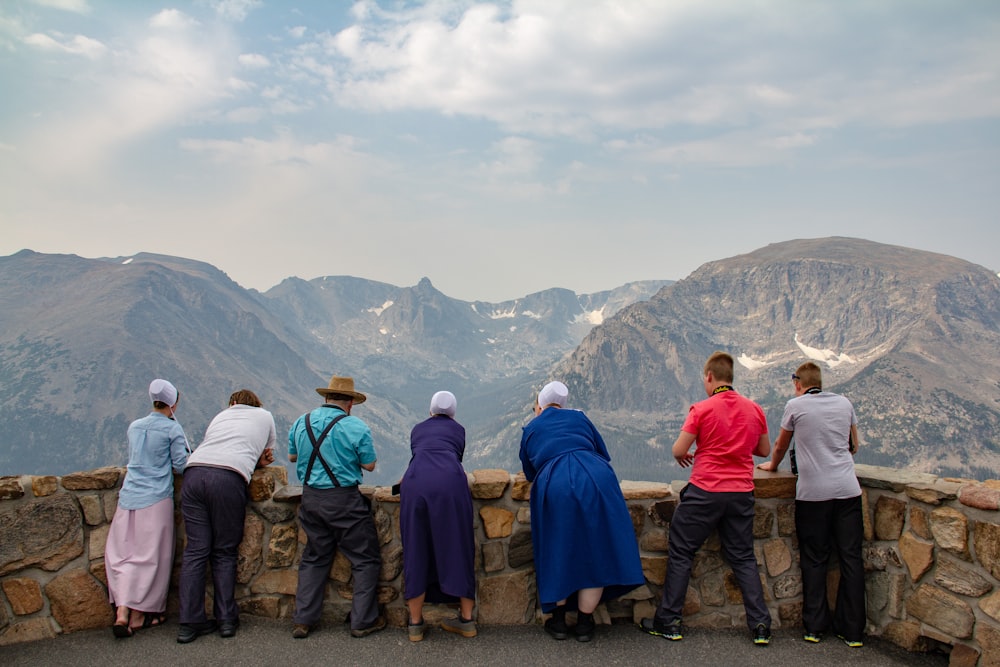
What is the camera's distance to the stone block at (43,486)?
5.86 m

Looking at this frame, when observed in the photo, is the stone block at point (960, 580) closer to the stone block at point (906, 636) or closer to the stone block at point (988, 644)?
the stone block at point (988, 644)

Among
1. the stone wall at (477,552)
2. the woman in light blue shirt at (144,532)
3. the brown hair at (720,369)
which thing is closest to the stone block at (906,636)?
the stone wall at (477,552)

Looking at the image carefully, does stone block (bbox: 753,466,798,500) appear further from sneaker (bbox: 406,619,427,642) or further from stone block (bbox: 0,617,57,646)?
stone block (bbox: 0,617,57,646)

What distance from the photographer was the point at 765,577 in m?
5.83

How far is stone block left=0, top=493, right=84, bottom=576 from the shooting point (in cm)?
576

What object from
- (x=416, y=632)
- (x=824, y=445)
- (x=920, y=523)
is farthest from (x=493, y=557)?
(x=920, y=523)

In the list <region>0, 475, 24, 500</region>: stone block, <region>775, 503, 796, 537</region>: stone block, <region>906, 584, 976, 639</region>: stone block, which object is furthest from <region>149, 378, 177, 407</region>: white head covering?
<region>906, 584, 976, 639</region>: stone block

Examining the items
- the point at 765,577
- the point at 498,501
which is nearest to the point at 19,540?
the point at 498,501

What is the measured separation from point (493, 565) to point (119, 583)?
338 cm

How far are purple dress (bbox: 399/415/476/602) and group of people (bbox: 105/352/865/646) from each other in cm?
1

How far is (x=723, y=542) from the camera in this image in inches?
224

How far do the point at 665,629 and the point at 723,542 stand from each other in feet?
3.02

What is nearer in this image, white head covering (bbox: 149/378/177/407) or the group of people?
the group of people

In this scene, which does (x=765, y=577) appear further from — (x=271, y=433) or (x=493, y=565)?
(x=271, y=433)
